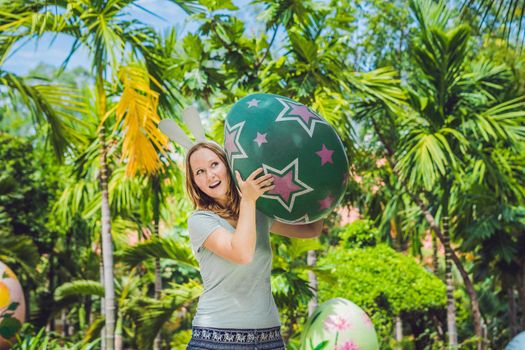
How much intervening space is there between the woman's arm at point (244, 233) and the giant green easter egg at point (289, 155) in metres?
0.04

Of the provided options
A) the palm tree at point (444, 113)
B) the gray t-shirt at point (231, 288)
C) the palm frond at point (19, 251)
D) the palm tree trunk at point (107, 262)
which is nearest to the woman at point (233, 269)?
the gray t-shirt at point (231, 288)

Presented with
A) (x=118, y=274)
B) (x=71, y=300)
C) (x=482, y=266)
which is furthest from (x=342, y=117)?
(x=118, y=274)

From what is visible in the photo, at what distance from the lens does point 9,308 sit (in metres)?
6.51

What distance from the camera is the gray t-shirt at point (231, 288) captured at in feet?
7.25

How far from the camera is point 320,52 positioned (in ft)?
22.1

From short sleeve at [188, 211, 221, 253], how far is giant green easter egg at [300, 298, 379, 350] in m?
2.63

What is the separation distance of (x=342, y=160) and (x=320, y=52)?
462 centimetres

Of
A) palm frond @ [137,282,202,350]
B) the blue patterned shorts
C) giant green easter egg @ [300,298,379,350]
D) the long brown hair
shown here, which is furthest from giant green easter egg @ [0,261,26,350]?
the blue patterned shorts

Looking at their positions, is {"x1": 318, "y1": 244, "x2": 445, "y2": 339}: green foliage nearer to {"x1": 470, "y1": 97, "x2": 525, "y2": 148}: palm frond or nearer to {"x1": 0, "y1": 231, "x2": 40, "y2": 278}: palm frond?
{"x1": 470, "y1": 97, "x2": 525, "y2": 148}: palm frond

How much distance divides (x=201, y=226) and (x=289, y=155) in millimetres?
392

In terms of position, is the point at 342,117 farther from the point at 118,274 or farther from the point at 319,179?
the point at 118,274

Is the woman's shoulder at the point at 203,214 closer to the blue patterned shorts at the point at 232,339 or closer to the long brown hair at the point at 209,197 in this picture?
the long brown hair at the point at 209,197

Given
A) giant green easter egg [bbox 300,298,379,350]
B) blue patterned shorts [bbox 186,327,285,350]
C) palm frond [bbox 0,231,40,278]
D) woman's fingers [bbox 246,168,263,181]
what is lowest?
giant green easter egg [bbox 300,298,379,350]

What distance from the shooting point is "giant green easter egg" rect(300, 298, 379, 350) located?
476 centimetres
